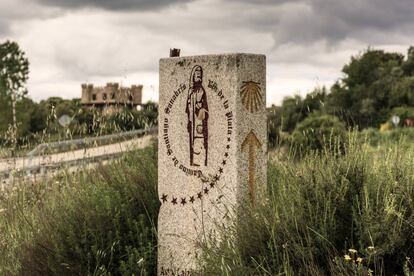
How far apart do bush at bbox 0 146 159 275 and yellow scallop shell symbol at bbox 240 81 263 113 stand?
5.09ft

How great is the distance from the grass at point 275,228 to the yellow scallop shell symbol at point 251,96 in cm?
69

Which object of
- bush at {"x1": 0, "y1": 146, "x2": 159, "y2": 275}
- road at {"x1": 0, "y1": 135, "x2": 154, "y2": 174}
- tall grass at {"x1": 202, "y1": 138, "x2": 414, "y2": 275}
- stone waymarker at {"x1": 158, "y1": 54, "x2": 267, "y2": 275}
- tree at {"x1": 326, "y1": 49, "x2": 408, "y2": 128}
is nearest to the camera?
tall grass at {"x1": 202, "y1": 138, "x2": 414, "y2": 275}

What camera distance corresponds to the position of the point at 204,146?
659 centimetres

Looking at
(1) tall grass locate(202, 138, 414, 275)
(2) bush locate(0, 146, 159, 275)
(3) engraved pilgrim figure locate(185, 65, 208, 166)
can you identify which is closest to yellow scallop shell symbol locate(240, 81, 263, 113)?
(3) engraved pilgrim figure locate(185, 65, 208, 166)

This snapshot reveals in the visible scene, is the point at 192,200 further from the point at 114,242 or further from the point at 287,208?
the point at 287,208

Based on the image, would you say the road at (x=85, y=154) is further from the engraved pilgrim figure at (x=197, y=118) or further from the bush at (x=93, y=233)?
the engraved pilgrim figure at (x=197, y=118)

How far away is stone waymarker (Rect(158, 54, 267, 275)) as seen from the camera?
639 centimetres

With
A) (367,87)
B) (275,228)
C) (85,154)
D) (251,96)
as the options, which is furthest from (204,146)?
(367,87)

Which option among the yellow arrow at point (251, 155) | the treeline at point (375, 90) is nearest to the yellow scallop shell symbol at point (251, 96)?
the yellow arrow at point (251, 155)

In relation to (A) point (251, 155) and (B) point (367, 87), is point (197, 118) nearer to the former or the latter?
(A) point (251, 155)

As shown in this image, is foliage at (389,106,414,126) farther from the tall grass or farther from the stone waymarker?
the tall grass

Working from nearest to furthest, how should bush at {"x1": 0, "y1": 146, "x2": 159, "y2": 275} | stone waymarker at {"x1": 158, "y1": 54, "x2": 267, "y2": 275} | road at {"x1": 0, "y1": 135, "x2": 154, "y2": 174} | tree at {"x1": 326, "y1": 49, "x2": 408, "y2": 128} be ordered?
1. stone waymarker at {"x1": 158, "y1": 54, "x2": 267, "y2": 275}
2. bush at {"x1": 0, "y1": 146, "x2": 159, "y2": 275}
3. road at {"x1": 0, "y1": 135, "x2": 154, "y2": 174}
4. tree at {"x1": 326, "y1": 49, "x2": 408, "y2": 128}

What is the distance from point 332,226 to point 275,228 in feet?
1.44

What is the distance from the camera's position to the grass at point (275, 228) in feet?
15.8
